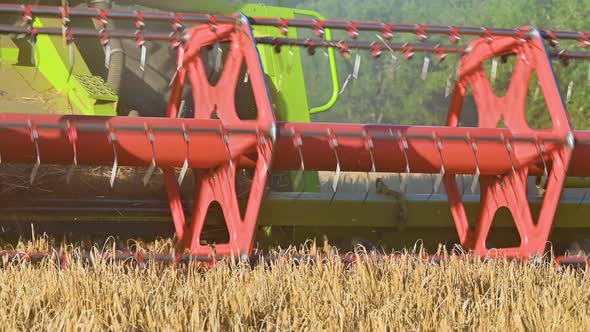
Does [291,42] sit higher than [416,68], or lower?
lower

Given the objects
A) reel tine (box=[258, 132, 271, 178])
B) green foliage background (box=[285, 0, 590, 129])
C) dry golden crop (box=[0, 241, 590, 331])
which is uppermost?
green foliage background (box=[285, 0, 590, 129])

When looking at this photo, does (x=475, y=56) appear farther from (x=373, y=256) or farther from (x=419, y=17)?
(x=419, y=17)

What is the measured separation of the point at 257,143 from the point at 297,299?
1.28m

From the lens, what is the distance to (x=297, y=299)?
3.95m

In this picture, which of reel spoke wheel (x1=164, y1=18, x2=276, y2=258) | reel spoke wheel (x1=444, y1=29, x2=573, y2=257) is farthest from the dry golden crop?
reel spoke wheel (x1=444, y1=29, x2=573, y2=257)

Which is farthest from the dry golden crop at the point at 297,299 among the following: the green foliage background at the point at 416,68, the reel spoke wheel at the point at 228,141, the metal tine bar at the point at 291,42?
the green foliage background at the point at 416,68

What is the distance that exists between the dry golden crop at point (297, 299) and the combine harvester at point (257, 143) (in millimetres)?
637

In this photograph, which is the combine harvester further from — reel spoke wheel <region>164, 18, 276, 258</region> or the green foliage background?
the green foliage background

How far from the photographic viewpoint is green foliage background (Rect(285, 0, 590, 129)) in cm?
3606

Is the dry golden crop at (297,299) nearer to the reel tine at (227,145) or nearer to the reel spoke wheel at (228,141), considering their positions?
the reel spoke wheel at (228,141)

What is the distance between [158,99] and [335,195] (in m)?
1.28

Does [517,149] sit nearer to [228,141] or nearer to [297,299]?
[228,141]

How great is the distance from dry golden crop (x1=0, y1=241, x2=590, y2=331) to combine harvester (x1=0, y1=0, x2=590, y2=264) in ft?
2.09

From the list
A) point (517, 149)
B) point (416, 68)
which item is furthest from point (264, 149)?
point (416, 68)
